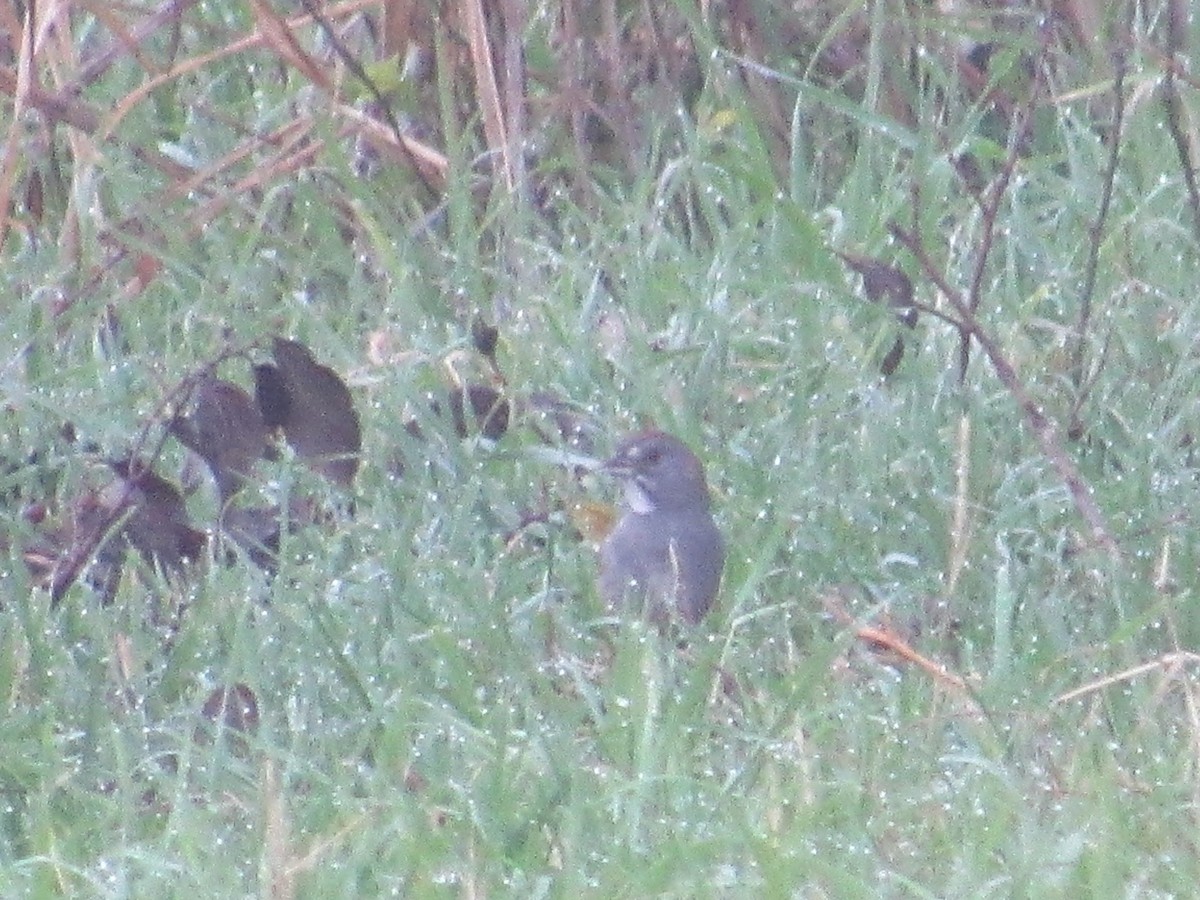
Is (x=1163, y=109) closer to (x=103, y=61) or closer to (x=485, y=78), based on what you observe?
(x=485, y=78)

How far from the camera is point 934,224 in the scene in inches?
232

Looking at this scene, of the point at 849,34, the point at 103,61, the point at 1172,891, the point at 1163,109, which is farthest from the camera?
the point at 849,34

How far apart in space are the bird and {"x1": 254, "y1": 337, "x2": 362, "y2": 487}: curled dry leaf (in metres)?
0.48

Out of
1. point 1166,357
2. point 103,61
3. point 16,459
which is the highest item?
point 103,61

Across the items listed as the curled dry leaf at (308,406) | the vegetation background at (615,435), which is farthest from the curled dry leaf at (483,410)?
the curled dry leaf at (308,406)

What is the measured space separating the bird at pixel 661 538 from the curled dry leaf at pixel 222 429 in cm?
61

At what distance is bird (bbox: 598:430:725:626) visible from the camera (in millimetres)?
4523

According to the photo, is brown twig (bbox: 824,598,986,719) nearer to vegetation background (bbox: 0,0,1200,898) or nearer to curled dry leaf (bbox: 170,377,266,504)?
vegetation background (bbox: 0,0,1200,898)

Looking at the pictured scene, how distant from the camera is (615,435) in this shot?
5172 millimetres

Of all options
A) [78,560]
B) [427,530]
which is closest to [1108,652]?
[427,530]

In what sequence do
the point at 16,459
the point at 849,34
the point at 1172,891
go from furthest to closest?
the point at 849,34 → the point at 16,459 → the point at 1172,891

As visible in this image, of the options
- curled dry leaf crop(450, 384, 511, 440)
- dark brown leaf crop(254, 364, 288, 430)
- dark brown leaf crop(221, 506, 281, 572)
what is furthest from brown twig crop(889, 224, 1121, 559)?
dark brown leaf crop(221, 506, 281, 572)

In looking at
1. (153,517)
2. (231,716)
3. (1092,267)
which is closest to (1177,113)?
(1092,267)

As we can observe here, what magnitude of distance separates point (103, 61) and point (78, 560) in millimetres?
1421
